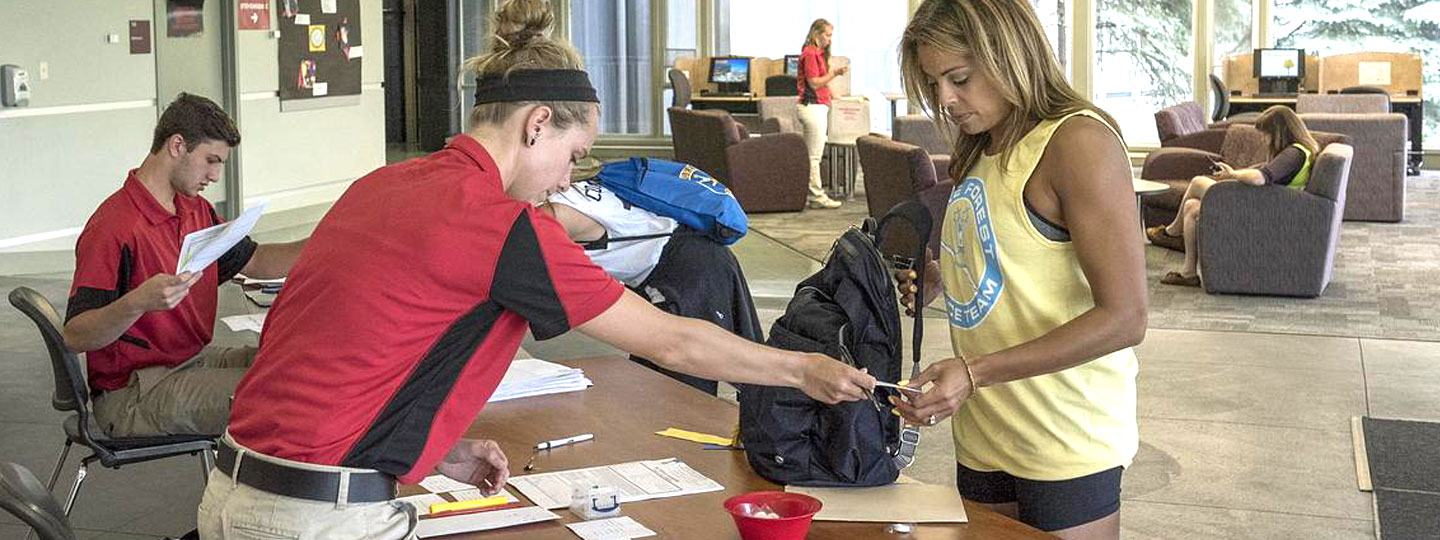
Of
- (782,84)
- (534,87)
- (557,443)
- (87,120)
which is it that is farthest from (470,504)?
(782,84)

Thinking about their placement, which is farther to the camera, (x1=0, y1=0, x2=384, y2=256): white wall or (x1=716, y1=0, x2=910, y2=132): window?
(x1=716, y1=0, x2=910, y2=132): window

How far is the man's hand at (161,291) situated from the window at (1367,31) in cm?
1477

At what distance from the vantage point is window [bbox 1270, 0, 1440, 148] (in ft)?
52.3

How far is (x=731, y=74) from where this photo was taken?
53.9ft

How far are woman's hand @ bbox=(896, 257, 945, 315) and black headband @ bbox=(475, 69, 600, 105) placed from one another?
0.73m

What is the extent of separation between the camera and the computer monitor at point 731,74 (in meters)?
16.4

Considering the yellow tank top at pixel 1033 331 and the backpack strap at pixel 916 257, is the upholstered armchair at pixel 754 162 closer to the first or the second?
the backpack strap at pixel 916 257

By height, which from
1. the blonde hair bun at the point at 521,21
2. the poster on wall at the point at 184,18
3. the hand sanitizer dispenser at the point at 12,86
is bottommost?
the blonde hair bun at the point at 521,21

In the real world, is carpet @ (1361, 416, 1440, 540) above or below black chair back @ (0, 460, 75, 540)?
below

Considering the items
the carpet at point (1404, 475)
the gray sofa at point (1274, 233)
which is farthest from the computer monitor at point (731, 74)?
the carpet at point (1404, 475)

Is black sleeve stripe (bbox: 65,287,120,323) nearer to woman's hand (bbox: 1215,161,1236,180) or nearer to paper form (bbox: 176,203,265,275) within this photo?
paper form (bbox: 176,203,265,275)

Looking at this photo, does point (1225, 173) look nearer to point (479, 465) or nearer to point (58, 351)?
point (58, 351)

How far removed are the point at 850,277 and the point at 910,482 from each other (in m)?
0.35

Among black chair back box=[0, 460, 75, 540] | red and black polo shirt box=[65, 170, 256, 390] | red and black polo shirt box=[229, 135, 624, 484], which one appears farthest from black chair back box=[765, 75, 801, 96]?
red and black polo shirt box=[229, 135, 624, 484]
